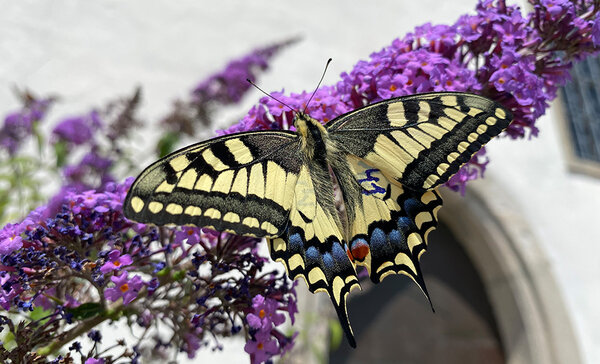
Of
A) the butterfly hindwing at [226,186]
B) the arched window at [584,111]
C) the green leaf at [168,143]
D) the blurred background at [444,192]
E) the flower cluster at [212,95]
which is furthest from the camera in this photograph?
the arched window at [584,111]

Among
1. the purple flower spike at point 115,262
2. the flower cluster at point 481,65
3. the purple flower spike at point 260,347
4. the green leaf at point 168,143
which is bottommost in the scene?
the purple flower spike at point 260,347

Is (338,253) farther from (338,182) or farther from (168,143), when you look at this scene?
(168,143)

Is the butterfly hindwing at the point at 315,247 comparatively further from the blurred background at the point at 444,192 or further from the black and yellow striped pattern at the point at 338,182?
the blurred background at the point at 444,192

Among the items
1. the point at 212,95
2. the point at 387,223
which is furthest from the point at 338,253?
the point at 212,95

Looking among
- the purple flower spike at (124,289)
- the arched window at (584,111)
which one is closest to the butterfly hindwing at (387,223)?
the purple flower spike at (124,289)

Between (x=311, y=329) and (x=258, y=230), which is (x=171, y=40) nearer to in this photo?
(x=311, y=329)

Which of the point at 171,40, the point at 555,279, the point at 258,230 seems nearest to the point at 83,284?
the point at 258,230

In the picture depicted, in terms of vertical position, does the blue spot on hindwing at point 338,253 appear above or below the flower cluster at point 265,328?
above

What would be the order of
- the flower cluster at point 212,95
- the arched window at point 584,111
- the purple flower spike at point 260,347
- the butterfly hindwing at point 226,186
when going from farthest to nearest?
the arched window at point 584,111 → the flower cluster at point 212,95 → the purple flower spike at point 260,347 → the butterfly hindwing at point 226,186
